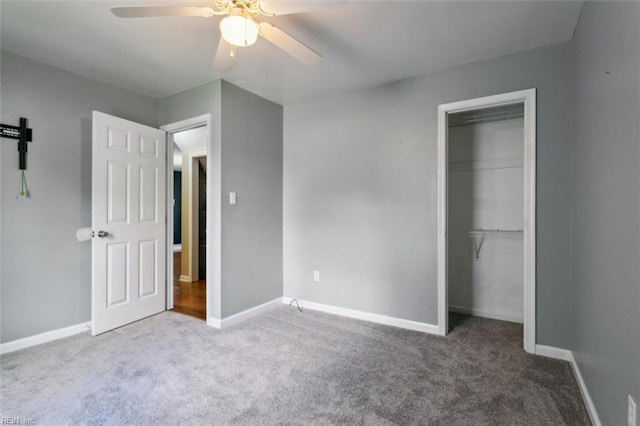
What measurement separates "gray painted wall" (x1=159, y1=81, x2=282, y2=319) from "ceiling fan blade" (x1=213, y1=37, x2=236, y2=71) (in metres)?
0.98

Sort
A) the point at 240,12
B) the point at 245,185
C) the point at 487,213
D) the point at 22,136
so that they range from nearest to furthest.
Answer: the point at 240,12, the point at 22,136, the point at 245,185, the point at 487,213

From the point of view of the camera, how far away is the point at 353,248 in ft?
10.5

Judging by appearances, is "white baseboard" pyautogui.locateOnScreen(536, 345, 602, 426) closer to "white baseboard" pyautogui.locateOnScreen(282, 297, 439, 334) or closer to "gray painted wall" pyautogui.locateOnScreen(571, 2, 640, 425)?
"gray painted wall" pyautogui.locateOnScreen(571, 2, 640, 425)

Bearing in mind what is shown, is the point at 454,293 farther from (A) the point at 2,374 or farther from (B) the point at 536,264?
(A) the point at 2,374

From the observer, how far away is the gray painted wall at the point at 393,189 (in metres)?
2.27

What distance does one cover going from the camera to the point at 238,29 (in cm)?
150

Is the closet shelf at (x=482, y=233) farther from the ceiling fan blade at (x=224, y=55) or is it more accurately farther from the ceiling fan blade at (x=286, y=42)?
the ceiling fan blade at (x=224, y=55)

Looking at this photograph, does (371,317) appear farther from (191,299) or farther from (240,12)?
(240,12)

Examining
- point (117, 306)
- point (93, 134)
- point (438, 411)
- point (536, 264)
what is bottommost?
point (438, 411)

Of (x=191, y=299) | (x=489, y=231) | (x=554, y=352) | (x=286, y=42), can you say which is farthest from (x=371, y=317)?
(x=286, y=42)

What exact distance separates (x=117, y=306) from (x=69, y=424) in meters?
1.46

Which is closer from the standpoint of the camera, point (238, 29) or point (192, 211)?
point (238, 29)

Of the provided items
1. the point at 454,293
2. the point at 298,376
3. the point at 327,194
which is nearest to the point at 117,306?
the point at 298,376

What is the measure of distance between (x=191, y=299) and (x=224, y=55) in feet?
10.2
